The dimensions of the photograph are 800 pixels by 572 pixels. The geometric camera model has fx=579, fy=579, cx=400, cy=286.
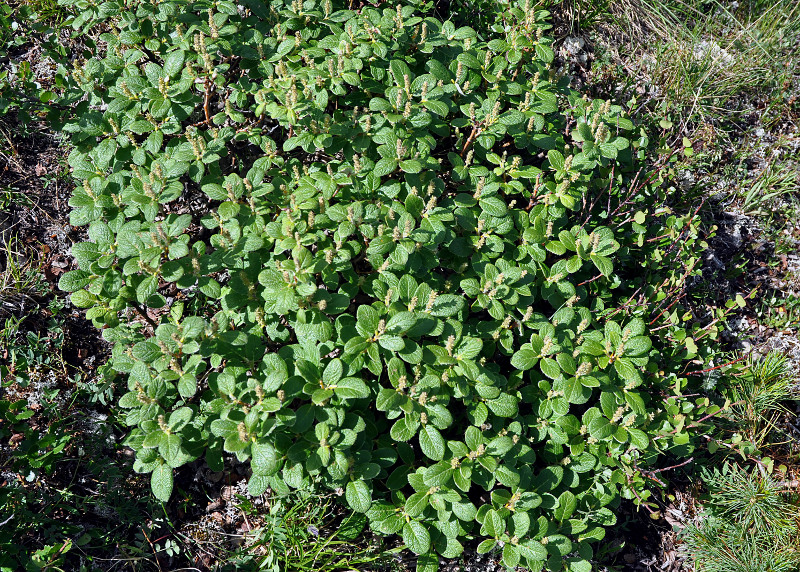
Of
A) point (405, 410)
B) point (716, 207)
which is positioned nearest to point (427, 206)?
point (405, 410)

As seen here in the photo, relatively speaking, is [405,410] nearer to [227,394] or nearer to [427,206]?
[227,394]

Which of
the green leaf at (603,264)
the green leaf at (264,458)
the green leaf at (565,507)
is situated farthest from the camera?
the green leaf at (603,264)

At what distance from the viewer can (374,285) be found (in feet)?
8.51

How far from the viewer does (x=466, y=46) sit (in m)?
3.23

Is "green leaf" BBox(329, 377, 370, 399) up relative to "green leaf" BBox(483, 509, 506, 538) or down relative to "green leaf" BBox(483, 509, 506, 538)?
up

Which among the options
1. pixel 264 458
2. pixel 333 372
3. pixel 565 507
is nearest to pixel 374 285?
pixel 333 372

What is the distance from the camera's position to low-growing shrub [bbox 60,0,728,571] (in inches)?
94.0

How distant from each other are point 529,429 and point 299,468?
1.20 meters

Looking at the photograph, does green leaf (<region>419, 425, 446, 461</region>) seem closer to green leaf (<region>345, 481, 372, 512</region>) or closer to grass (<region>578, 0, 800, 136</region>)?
green leaf (<region>345, 481, 372, 512</region>)

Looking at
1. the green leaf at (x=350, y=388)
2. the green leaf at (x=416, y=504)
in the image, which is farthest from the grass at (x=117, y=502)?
the green leaf at (x=350, y=388)

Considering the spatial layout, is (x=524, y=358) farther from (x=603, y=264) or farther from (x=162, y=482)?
(x=162, y=482)

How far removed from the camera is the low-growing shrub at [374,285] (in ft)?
7.83

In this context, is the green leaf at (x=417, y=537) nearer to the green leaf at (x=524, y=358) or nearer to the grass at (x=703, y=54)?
the green leaf at (x=524, y=358)

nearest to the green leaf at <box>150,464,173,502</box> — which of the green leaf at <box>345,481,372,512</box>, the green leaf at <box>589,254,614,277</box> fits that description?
the green leaf at <box>345,481,372,512</box>
